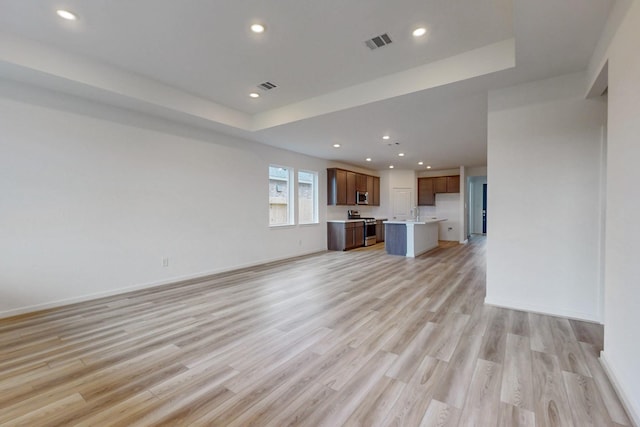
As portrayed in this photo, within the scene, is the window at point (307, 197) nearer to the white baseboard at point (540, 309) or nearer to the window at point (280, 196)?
the window at point (280, 196)

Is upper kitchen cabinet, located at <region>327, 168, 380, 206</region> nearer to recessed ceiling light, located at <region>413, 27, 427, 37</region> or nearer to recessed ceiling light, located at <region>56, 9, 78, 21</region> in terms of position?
recessed ceiling light, located at <region>413, 27, 427, 37</region>

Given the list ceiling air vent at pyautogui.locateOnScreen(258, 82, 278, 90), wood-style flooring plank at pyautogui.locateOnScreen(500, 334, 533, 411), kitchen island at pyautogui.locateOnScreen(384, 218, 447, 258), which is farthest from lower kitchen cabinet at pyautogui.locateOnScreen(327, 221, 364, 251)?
wood-style flooring plank at pyautogui.locateOnScreen(500, 334, 533, 411)

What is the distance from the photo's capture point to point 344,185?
332 inches

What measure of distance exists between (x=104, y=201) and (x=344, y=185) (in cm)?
592

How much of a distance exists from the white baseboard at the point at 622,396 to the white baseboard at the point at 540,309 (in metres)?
0.99

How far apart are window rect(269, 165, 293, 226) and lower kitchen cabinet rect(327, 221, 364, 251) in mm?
1587

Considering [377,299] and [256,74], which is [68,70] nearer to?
[256,74]

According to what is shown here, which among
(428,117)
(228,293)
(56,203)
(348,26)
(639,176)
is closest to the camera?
(639,176)

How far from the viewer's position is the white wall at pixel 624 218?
1625 mm

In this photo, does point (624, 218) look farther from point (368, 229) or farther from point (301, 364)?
point (368, 229)

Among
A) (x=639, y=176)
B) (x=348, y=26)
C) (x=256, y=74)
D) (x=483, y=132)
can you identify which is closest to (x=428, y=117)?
(x=483, y=132)

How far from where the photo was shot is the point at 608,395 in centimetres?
178

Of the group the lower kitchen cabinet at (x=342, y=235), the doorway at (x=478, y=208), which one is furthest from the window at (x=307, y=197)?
the doorway at (x=478, y=208)

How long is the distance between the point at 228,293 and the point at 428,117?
4.13 metres
